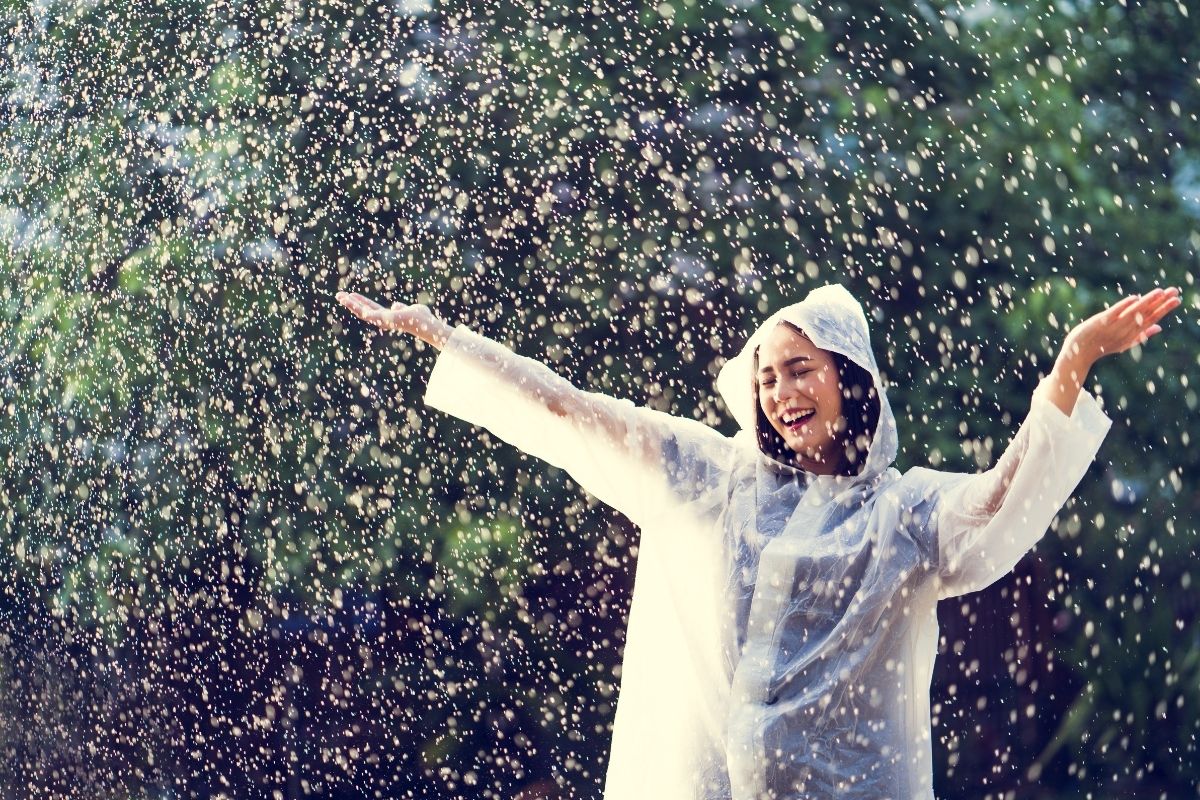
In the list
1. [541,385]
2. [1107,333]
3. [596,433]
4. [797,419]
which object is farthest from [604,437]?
[1107,333]

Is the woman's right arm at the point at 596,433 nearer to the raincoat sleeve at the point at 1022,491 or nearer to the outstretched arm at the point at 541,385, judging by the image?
the outstretched arm at the point at 541,385

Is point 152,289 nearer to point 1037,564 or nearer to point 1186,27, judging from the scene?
point 1037,564

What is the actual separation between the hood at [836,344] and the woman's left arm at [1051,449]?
18 cm

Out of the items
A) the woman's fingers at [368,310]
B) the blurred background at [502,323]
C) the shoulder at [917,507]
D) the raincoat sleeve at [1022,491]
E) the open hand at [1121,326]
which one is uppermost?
the open hand at [1121,326]

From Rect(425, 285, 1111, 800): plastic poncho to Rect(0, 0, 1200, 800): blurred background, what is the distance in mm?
1481

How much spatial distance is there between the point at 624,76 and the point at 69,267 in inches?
82.5

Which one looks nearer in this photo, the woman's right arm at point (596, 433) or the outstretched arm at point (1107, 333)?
the outstretched arm at point (1107, 333)

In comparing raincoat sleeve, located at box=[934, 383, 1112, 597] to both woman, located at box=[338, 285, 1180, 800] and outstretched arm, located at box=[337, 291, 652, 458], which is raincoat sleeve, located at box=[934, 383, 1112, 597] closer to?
woman, located at box=[338, 285, 1180, 800]

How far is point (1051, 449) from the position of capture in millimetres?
1831

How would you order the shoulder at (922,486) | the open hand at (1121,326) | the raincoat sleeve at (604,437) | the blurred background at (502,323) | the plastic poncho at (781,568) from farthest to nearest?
the blurred background at (502,323)
the raincoat sleeve at (604,437)
the shoulder at (922,486)
the plastic poncho at (781,568)
the open hand at (1121,326)

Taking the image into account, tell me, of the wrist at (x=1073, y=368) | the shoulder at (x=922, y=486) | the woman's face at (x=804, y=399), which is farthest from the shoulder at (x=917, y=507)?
the wrist at (x=1073, y=368)

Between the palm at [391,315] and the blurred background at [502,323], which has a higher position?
the palm at [391,315]

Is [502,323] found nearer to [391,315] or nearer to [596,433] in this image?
[391,315]

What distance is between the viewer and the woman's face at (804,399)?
81.0 inches
